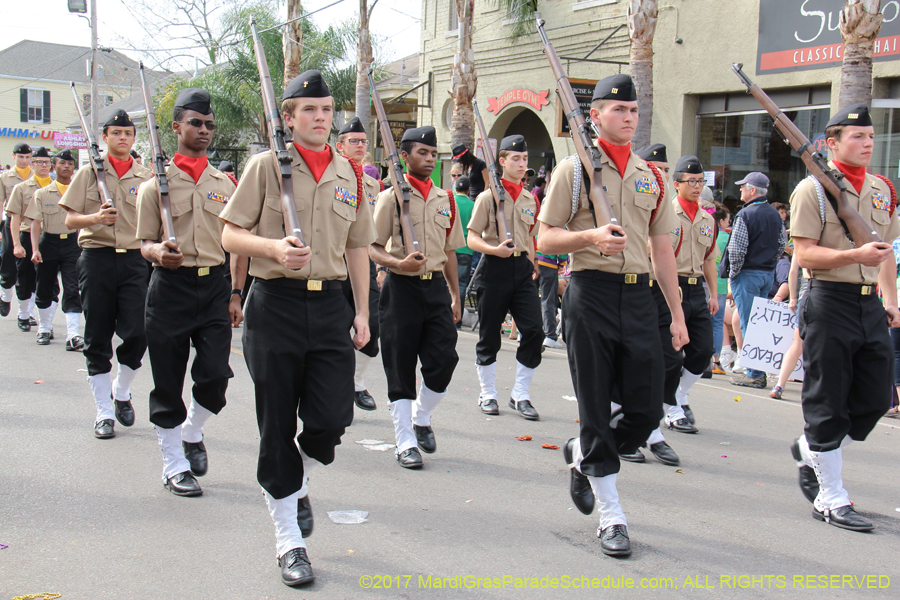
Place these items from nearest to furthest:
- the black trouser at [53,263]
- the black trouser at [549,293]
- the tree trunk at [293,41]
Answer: the black trouser at [53,263] < the black trouser at [549,293] < the tree trunk at [293,41]

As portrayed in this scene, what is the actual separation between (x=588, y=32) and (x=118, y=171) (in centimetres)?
1375

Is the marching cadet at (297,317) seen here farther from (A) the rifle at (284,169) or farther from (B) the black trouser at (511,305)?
(B) the black trouser at (511,305)

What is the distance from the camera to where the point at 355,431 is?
257 inches

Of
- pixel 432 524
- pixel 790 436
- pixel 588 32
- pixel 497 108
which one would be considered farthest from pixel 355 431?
pixel 497 108

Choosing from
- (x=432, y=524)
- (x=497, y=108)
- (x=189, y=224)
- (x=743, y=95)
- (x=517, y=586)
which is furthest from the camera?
(x=497, y=108)

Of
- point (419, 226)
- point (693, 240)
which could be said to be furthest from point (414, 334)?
point (693, 240)

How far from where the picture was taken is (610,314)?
420 centimetres

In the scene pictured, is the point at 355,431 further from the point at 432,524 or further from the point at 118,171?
the point at 118,171

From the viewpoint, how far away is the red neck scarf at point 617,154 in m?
4.35

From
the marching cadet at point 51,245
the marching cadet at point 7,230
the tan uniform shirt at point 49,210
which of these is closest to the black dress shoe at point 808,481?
the marching cadet at point 51,245

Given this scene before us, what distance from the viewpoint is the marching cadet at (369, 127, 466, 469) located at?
18.6ft

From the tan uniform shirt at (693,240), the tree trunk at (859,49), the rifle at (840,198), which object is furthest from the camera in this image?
the tree trunk at (859,49)

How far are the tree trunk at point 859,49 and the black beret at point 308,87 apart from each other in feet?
30.8

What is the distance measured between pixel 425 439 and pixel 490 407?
1333 mm
